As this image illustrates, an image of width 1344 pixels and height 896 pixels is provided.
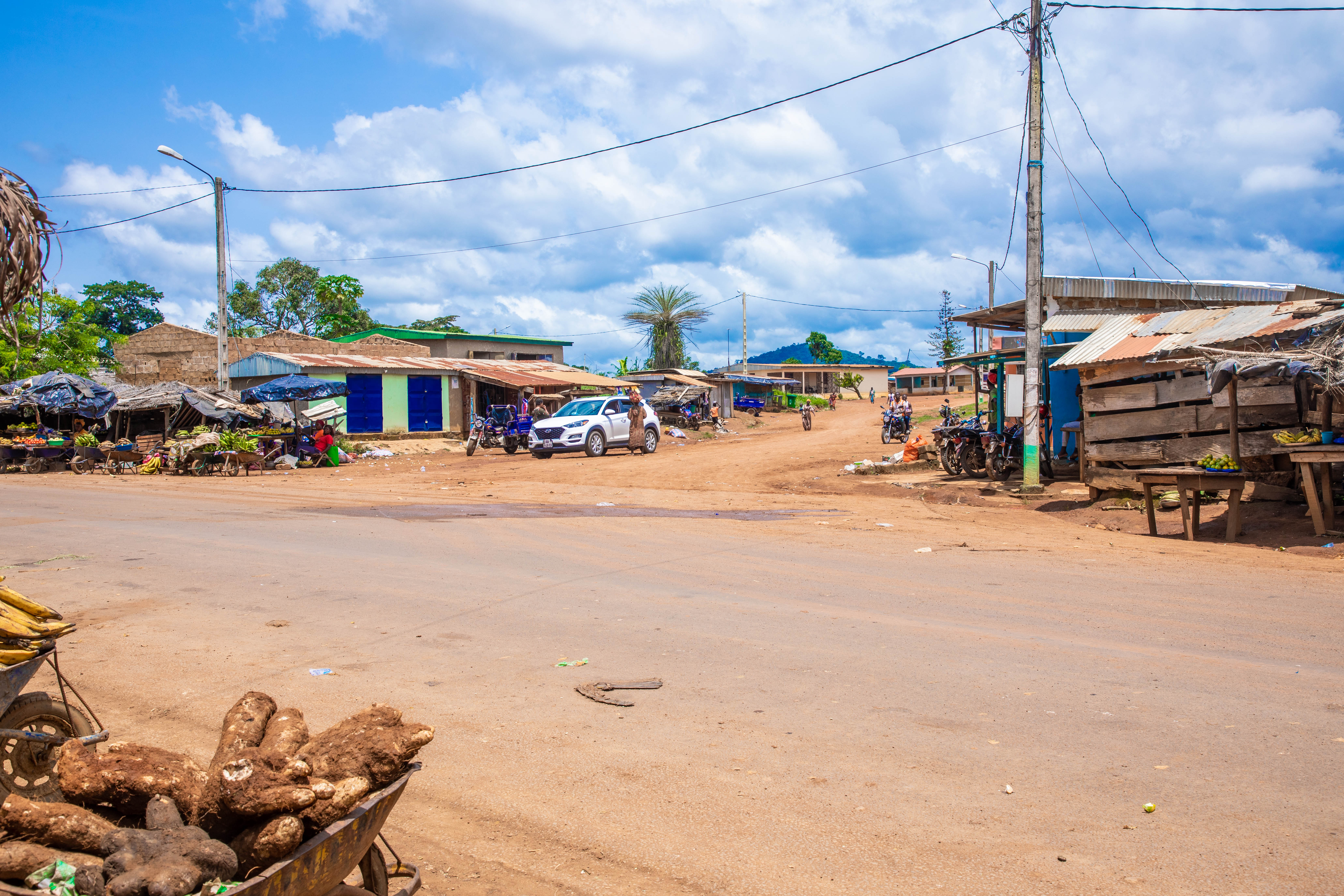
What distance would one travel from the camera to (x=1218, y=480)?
11.0 meters

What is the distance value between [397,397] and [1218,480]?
94.3 feet


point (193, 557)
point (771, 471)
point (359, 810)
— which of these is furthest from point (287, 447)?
point (359, 810)

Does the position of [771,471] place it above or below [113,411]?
below

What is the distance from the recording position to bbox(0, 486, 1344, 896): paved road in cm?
346

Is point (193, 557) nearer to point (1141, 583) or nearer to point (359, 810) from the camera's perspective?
point (359, 810)

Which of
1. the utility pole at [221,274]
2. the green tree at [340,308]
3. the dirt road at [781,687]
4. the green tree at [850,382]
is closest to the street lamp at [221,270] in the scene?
the utility pole at [221,274]

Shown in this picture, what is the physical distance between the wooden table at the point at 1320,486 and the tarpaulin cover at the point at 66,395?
28.7m

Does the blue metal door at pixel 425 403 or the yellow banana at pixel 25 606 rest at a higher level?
the blue metal door at pixel 425 403

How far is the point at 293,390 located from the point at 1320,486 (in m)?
26.4

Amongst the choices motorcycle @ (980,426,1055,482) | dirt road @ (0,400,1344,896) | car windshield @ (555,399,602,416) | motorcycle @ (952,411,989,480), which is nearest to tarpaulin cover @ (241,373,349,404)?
car windshield @ (555,399,602,416)

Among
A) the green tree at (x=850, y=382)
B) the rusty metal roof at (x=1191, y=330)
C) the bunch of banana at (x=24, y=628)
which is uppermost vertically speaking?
the green tree at (x=850, y=382)

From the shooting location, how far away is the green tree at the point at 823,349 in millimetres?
88875

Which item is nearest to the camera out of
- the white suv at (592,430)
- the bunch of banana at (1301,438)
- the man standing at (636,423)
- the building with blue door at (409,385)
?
the bunch of banana at (1301,438)

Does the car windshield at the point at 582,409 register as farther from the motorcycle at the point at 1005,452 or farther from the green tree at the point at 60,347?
the green tree at the point at 60,347
